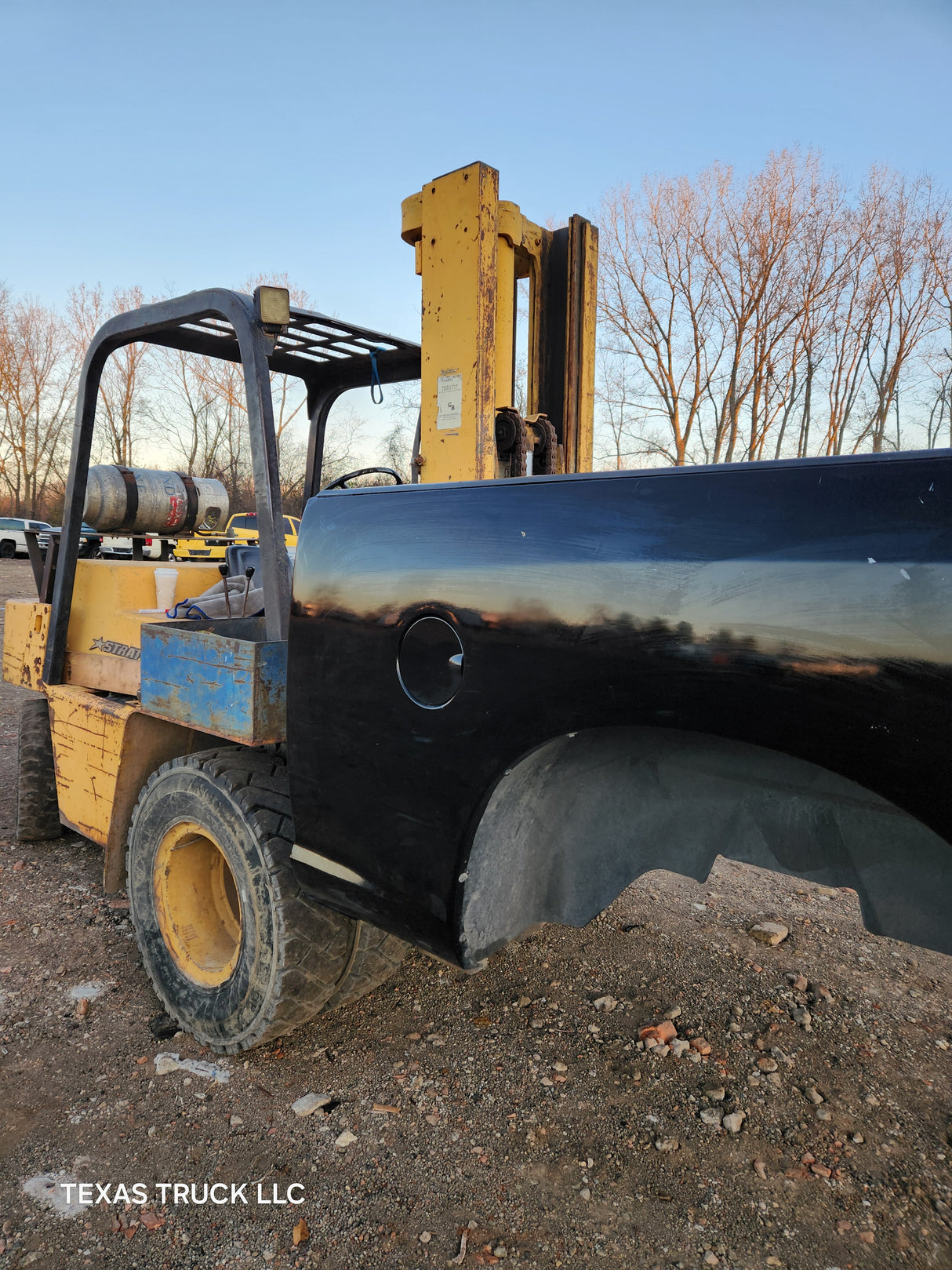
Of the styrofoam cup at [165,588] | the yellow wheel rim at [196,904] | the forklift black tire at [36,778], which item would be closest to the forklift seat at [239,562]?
the styrofoam cup at [165,588]

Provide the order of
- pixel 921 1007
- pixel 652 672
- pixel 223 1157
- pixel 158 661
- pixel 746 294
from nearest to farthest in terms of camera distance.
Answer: pixel 652 672
pixel 223 1157
pixel 158 661
pixel 921 1007
pixel 746 294

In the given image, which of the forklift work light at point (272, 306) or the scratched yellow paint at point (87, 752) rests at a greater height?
the forklift work light at point (272, 306)

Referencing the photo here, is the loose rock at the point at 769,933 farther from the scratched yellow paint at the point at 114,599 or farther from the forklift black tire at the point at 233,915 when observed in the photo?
the scratched yellow paint at the point at 114,599

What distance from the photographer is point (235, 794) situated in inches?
91.6

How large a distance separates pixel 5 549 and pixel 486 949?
34.1 meters

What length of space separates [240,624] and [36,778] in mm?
2009

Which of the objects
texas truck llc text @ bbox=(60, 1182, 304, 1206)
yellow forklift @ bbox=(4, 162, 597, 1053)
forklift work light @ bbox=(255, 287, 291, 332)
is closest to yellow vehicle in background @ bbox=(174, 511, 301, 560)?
yellow forklift @ bbox=(4, 162, 597, 1053)

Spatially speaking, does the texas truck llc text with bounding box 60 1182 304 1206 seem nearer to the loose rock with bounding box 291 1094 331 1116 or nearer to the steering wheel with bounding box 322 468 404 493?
the loose rock with bounding box 291 1094 331 1116

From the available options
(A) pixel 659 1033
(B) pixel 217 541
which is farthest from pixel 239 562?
(B) pixel 217 541

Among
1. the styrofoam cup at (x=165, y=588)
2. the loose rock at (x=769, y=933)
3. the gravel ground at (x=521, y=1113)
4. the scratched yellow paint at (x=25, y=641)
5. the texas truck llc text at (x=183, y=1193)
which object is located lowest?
the texas truck llc text at (x=183, y=1193)

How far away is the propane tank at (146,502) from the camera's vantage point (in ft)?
11.4

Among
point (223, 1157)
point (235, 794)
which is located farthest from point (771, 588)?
point (223, 1157)

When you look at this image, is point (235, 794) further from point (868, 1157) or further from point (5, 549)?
point (5, 549)

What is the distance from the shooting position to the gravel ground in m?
1.84
